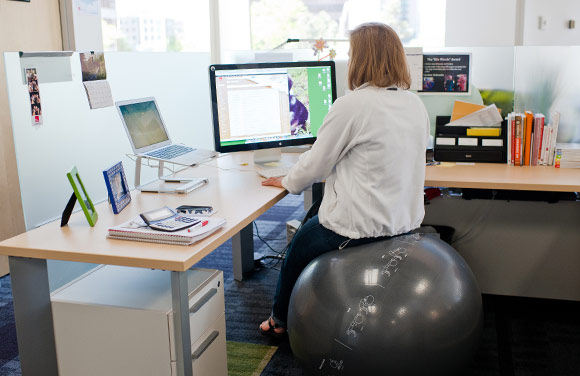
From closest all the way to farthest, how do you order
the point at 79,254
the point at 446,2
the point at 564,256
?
the point at 79,254 < the point at 564,256 < the point at 446,2

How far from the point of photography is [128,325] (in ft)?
5.82

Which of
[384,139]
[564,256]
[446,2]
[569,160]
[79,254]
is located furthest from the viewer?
[446,2]

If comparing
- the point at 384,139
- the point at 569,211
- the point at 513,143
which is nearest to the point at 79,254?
the point at 384,139

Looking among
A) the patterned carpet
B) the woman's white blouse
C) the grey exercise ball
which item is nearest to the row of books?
the patterned carpet

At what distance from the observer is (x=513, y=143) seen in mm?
2732

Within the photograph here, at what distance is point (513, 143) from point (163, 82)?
75.9 inches

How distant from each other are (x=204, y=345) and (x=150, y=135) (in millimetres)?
928

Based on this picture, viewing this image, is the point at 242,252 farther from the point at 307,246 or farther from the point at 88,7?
the point at 88,7

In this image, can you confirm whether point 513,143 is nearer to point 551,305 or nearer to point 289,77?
point 551,305

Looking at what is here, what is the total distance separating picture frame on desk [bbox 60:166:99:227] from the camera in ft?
6.30

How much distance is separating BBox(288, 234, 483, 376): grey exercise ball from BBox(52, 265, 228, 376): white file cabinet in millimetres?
302

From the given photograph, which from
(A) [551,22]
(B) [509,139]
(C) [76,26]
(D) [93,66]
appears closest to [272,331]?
(B) [509,139]

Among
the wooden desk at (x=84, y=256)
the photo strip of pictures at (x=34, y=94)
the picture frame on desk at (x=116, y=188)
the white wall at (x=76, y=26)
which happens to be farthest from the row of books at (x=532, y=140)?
the white wall at (x=76, y=26)

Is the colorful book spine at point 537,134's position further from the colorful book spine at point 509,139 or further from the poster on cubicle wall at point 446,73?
the poster on cubicle wall at point 446,73
